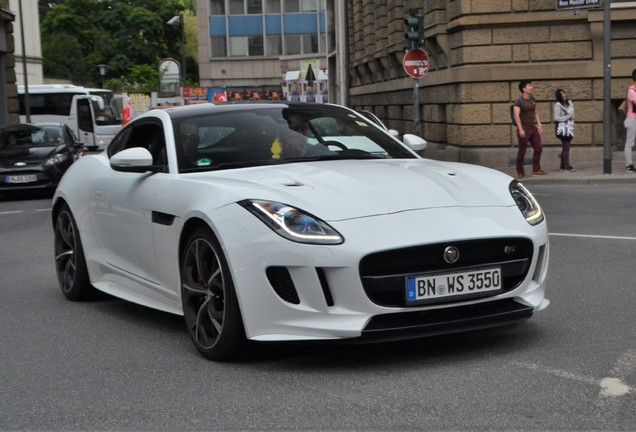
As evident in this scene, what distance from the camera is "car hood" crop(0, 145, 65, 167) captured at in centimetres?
2166

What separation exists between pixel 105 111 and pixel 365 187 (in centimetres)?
4945

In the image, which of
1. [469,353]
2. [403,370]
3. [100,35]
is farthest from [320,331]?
[100,35]

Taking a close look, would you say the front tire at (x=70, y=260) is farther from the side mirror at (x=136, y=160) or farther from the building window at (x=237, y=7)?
the building window at (x=237, y=7)

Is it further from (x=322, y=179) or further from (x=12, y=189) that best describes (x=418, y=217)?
(x=12, y=189)

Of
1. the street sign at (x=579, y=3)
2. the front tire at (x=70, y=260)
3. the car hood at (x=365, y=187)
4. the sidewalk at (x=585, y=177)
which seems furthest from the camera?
the street sign at (x=579, y=3)

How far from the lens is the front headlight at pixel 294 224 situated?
17.5 feet

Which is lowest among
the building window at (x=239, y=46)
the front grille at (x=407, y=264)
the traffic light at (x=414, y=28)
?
the front grille at (x=407, y=264)

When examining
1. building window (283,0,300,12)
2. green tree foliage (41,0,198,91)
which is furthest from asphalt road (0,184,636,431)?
green tree foliage (41,0,198,91)

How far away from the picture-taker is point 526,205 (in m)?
6.04

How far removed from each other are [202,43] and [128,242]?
3147 inches

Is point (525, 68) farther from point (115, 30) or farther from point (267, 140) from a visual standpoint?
point (115, 30)

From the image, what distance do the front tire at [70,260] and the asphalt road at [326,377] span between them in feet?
0.81

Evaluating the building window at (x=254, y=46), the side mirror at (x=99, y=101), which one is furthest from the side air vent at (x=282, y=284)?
the building window at (x=254, y=46)

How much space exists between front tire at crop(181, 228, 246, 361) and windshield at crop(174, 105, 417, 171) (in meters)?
0.72
